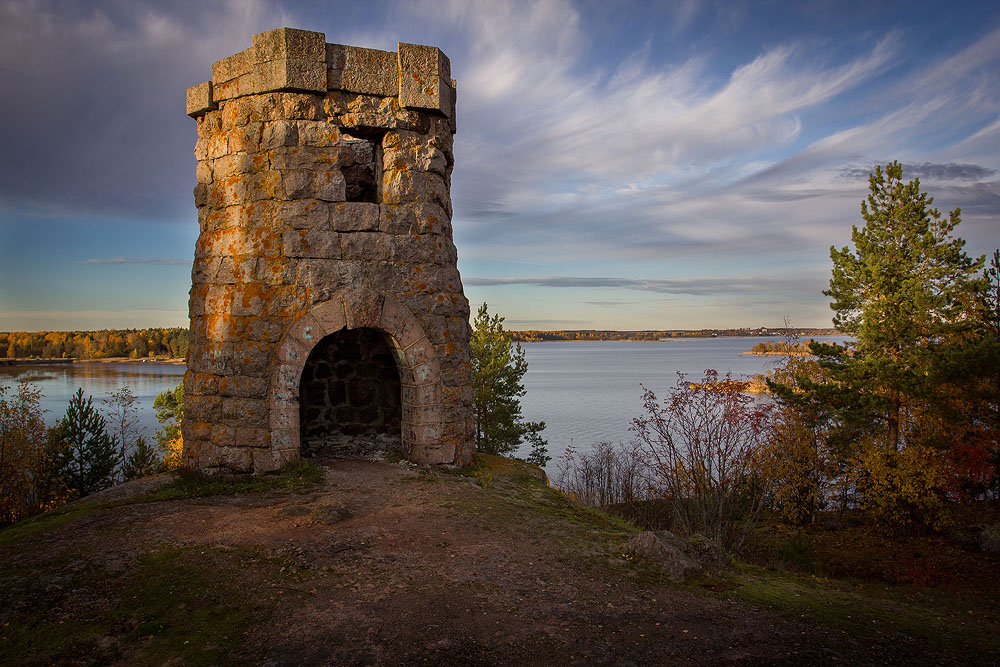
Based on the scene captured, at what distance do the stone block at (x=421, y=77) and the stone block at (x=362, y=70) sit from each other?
0.35 feet

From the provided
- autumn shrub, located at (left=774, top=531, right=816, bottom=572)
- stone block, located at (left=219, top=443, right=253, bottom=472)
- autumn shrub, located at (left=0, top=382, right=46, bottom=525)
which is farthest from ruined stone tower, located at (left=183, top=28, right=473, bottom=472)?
autumn shrub, located at (left=0, top=382, right=46, bottom=525)

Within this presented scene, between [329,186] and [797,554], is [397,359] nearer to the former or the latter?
[329,186]

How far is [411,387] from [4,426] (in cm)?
1356

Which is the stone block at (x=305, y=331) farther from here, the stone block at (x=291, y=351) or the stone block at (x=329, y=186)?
the stone block at (x=329, y=186)

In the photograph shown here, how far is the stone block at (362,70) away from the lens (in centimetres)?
696

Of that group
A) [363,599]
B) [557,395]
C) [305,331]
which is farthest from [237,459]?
[557,395]

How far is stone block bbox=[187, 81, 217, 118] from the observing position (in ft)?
23.2

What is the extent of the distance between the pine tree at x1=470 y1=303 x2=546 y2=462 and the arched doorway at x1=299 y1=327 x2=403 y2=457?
1300 cm

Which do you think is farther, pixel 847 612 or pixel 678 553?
pixel 678 553

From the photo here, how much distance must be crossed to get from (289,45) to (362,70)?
0.85 meters

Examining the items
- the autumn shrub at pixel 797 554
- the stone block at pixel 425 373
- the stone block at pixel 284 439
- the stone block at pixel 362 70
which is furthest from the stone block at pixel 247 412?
the autumn shrub at pixel 797 554

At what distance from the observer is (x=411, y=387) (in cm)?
722

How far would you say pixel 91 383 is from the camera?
148 ft

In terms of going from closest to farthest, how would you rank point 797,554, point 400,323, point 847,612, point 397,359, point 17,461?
point 847,612 < point 400,323 < point 397,359 < point 797,554 < point 17,461
